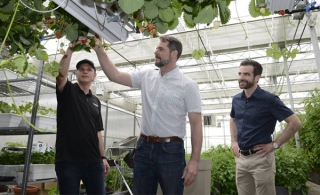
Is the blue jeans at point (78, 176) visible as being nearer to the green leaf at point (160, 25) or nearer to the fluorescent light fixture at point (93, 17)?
the fluorescent light fixture at point (93, 17)

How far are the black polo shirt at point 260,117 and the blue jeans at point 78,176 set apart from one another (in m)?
1.15

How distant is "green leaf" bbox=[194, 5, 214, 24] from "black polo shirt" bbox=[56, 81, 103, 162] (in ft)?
4.49

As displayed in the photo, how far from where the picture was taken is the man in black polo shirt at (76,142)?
1.67 m

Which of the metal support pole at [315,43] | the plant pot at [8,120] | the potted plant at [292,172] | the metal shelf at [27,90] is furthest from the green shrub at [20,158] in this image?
the potted plant at [292,172]

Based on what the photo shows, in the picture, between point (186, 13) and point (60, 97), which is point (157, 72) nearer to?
point (60, 97)

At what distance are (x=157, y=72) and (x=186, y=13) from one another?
39.1 inches

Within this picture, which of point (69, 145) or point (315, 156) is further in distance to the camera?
point (315, 156)

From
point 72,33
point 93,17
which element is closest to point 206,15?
point 93,17

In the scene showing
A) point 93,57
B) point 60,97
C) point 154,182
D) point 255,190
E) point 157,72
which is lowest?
point 255,190

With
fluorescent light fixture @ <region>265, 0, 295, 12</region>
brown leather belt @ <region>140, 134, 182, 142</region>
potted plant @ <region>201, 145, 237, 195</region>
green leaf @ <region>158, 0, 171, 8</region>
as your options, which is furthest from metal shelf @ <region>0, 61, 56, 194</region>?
potted plant @ <region>201, 145, 237, 195</region>

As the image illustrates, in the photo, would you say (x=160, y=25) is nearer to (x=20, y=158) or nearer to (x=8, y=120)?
(x=8, y=120)

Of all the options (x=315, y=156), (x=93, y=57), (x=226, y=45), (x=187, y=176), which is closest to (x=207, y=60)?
(x=226, y=45)

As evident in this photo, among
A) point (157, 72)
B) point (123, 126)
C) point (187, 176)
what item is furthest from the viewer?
point (123, 126)

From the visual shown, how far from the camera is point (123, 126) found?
45.4 ft
